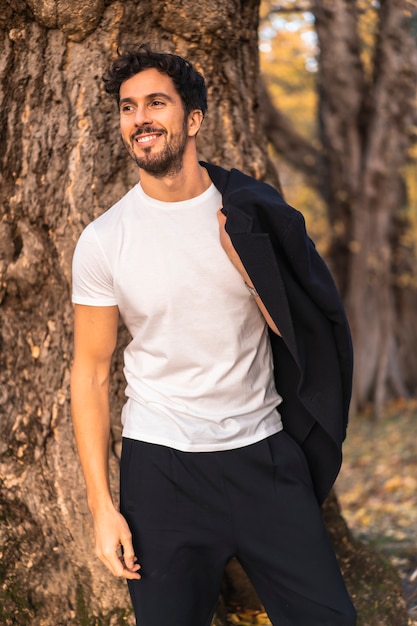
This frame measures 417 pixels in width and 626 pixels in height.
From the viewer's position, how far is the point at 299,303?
2.74 m

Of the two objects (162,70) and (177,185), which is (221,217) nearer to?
(177,185)

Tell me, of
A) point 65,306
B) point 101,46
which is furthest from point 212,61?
point 65,306

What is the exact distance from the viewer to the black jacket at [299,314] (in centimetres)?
267

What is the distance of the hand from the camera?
2666 mm

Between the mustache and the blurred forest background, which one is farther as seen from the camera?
the blurred forest background

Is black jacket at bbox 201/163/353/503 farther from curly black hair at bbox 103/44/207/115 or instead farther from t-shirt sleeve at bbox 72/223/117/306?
t-shirt sleeve at bbox 72/223/117/306

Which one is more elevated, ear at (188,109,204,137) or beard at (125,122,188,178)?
ear at (188,109,204,137)

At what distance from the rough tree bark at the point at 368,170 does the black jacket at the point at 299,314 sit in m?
8.17

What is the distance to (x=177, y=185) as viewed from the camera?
2.81 metres

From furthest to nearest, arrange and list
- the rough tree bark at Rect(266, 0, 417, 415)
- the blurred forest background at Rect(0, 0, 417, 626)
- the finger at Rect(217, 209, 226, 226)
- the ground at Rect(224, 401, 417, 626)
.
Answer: the rough tree bark at Rect(266, 0, 417, 415) < the ground at Rect(224, 401, 417, 626) < the blurred forest background at Rect(0, 0, 417, 626) < the finger at Rect(217, 209, 226, 226)

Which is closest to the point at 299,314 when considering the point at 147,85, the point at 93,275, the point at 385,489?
the point at 93,275

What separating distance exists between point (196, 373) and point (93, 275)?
49 cm

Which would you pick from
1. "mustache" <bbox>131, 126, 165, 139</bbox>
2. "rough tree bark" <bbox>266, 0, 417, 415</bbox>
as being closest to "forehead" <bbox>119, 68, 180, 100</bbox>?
"mustache" <bbox>131, 126, 165, 139</bbox>

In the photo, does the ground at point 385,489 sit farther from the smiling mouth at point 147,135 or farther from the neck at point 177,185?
the smiling mouth at point 147,135
